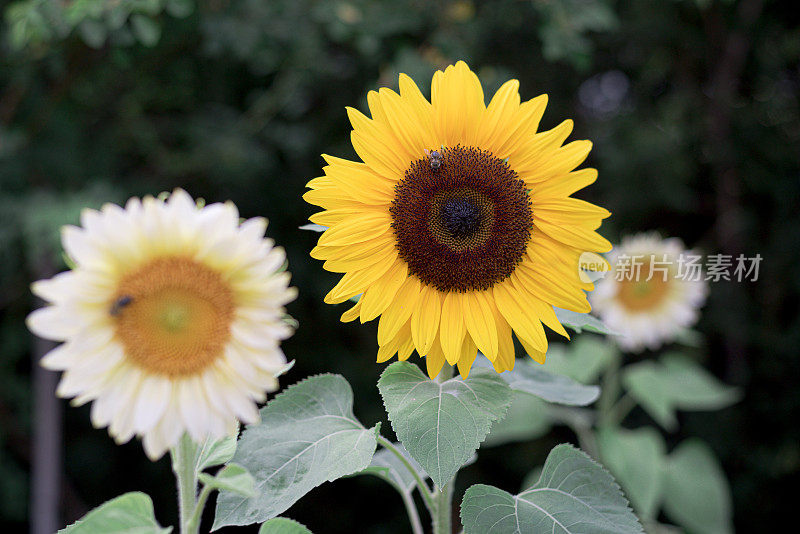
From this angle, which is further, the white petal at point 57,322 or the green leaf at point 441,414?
the green leaf at point 441,414

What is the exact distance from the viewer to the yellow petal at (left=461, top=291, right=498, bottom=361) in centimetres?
55

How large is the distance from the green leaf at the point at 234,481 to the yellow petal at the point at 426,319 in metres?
0.17

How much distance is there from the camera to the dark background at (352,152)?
163cm

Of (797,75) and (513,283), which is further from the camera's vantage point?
(797,75)

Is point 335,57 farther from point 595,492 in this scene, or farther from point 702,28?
point 595,492

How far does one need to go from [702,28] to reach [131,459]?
7.50ft

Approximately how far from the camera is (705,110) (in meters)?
2.31

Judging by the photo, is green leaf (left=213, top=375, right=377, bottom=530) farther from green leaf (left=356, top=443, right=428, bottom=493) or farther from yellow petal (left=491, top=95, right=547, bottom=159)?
yellow petal (left=491, top=95, right=547, bottom=159)

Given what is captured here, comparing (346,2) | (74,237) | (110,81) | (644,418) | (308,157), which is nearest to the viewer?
(74,237)

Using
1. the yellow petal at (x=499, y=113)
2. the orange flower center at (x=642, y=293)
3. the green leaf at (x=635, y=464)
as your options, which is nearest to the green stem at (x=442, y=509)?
the yellow petal at (x=499, y=113)

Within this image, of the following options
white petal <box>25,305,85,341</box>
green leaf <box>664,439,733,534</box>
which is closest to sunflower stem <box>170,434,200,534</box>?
white petal <box>25,305,85,341</box>

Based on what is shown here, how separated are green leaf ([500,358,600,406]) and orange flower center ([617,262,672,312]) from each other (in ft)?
3.35

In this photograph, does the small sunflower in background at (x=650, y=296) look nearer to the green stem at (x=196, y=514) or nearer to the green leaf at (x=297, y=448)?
the green leaf at (x=297, y=448)

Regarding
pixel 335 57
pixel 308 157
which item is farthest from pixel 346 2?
pixel 308 157
